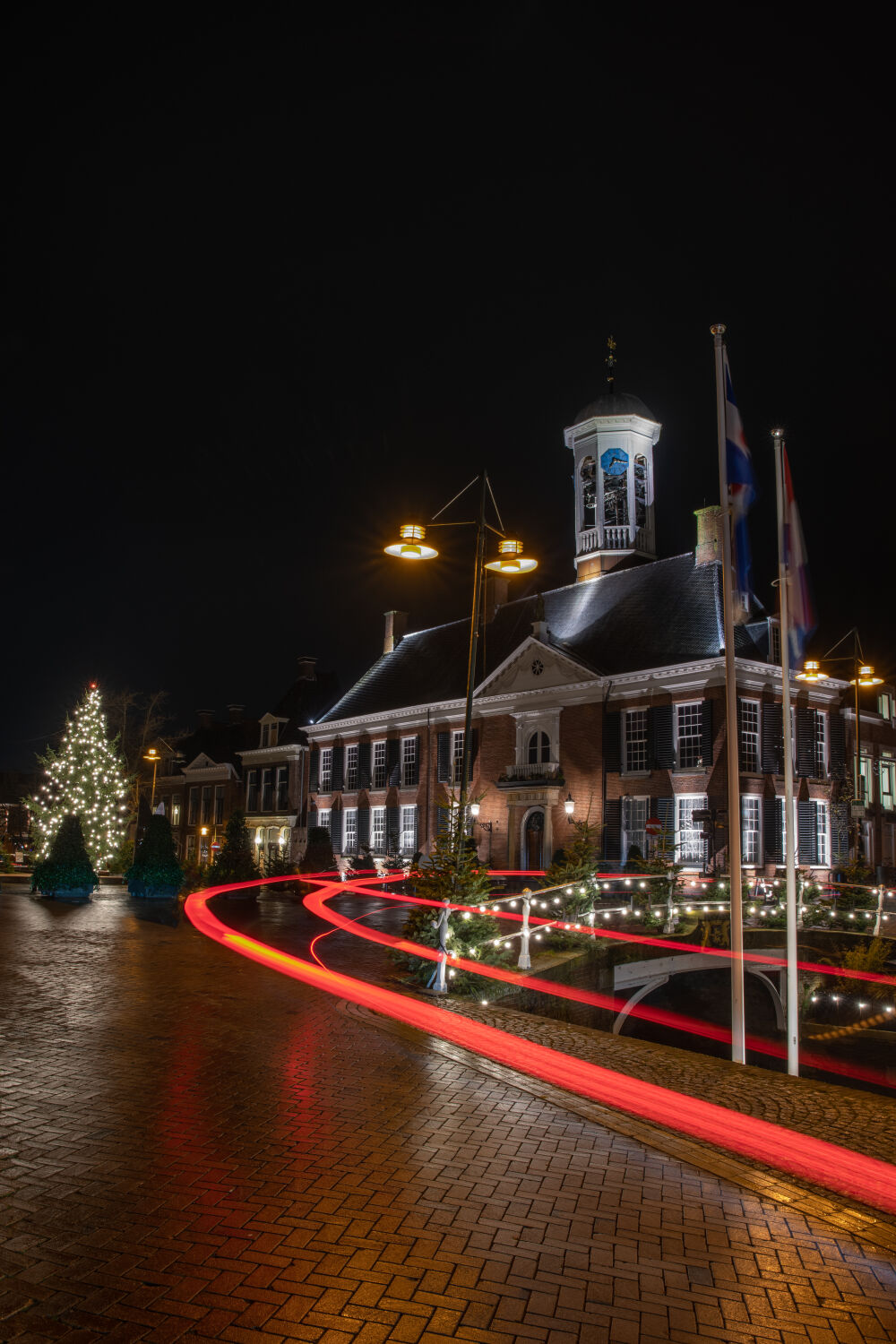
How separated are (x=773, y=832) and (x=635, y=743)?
18.3ft

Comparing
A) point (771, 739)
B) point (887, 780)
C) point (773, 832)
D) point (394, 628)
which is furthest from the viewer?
point (394, 628)

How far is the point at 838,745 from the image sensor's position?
33.7 m

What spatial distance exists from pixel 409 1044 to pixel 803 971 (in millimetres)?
11282

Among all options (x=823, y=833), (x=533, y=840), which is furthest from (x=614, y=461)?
(x=823, y=833)

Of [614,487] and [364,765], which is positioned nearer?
[614,487]

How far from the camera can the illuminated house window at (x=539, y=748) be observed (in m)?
36.4

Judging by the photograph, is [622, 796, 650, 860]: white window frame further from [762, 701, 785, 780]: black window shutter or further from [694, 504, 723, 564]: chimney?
[694, 504, 723, 564]: chimney

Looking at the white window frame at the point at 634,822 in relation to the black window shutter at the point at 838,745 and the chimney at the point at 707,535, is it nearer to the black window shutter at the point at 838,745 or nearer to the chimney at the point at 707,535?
the black window shutter at the point at 838,745

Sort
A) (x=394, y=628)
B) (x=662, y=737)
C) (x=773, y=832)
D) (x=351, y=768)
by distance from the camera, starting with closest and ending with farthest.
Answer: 1. (x=773, y=832)
2. (x=662, y=737)
3. (x=351, y=768)
4. (x=394, y=628)

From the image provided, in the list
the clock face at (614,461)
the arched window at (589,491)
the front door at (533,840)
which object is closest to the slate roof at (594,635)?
the arched window at (589,491)

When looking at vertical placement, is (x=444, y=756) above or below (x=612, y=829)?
above

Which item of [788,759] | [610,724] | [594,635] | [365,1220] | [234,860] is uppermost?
[594,635]

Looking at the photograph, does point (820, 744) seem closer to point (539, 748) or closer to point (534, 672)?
point (539, 748)

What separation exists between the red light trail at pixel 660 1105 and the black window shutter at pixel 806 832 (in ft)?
73.5
